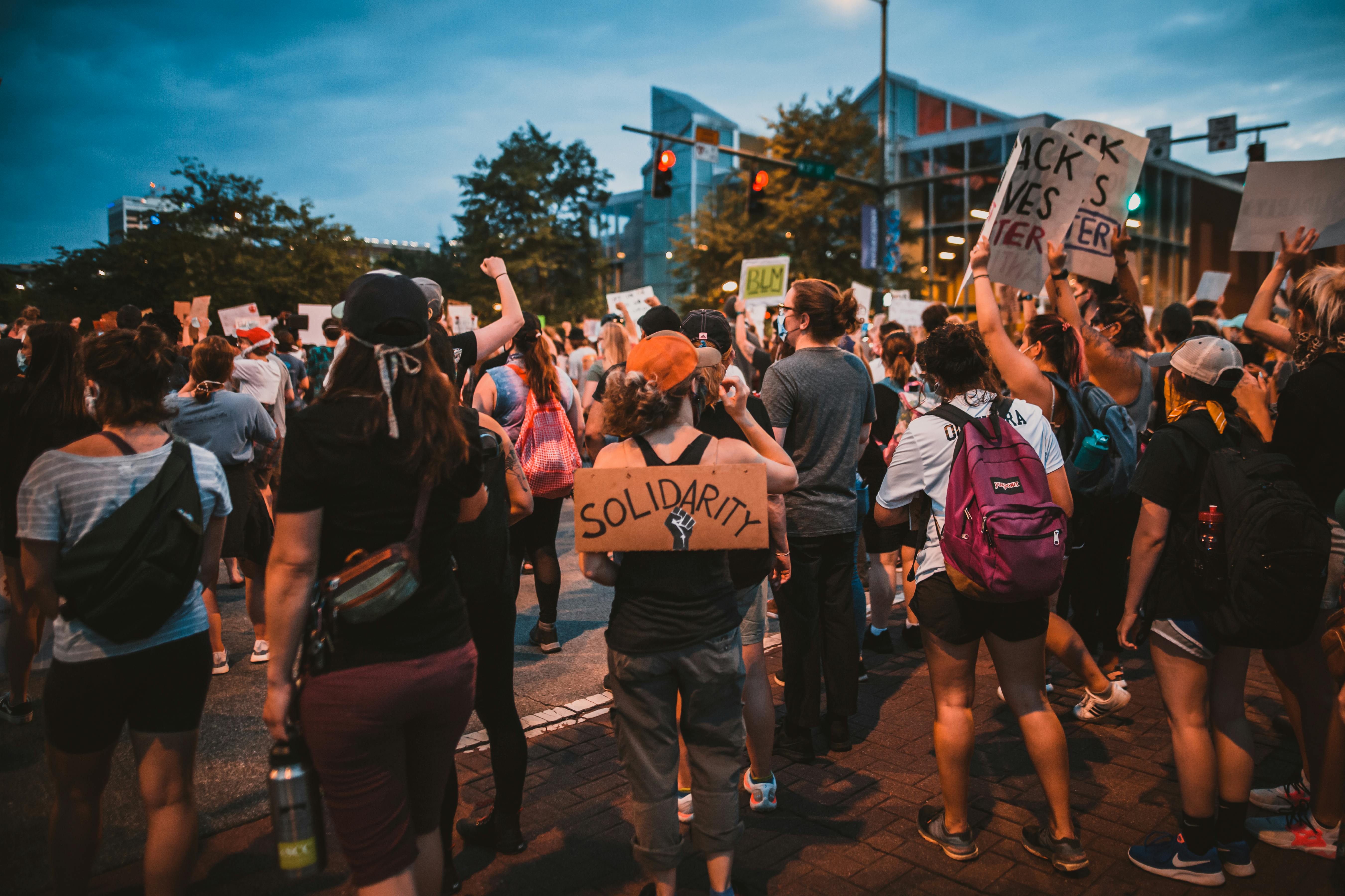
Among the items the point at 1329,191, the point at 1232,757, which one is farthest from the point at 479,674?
the point at 1329,191

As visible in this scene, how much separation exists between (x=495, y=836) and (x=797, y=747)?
5.18ft

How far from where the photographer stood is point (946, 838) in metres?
3.38

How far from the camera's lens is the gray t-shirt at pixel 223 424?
16.4 feet

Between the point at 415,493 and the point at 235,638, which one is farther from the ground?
the point at 415,493

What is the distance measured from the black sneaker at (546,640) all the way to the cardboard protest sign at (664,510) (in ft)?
11.3

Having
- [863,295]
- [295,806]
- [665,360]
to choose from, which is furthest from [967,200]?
[295,806]

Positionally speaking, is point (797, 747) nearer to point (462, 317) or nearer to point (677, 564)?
point (677, 564)

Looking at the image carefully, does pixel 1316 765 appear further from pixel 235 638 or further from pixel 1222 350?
pixel 235 638

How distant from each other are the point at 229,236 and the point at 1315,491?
108ft

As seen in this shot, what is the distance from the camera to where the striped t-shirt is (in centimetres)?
257

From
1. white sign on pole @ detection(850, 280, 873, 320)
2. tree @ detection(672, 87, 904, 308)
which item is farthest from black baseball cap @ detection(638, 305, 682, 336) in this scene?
tree @ detection(672, 87, 904, 308)

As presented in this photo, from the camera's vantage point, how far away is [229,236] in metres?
29.8

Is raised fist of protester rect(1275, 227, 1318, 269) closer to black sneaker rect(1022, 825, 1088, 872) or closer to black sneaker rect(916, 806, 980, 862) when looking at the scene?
black sneaker rect(1022, 825, 1088, 872)

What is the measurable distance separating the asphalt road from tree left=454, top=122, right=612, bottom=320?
36334mm
